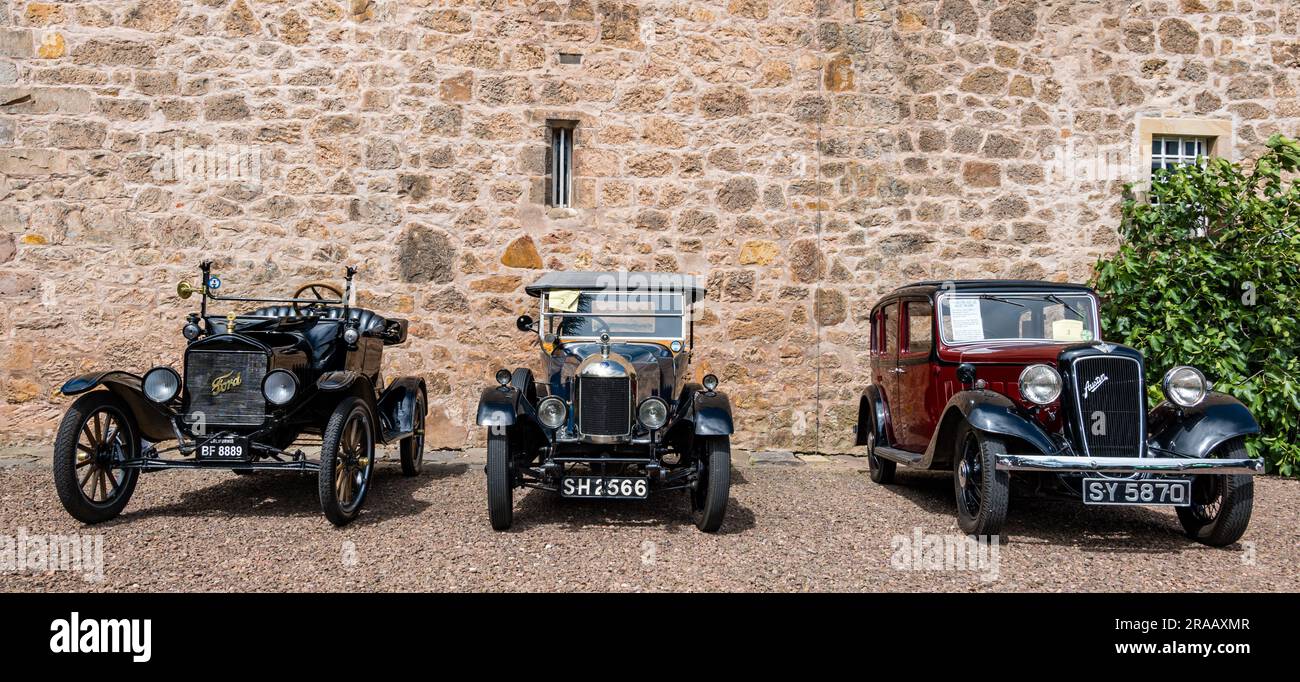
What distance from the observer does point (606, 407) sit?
5.01m

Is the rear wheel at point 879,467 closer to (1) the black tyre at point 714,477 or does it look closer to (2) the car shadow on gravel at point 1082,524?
(2) the car shadow on gravel at point 1082,524

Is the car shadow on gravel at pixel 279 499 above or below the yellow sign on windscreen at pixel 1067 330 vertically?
below

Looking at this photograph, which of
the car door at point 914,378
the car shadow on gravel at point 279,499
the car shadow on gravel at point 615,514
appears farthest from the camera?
the car door at point 914,378

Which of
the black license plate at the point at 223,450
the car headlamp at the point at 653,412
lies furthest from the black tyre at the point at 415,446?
the car headlamp at the point at 653,412

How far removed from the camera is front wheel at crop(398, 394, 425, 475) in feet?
22.1

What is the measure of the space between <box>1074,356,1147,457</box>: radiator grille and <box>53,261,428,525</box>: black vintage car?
426cm

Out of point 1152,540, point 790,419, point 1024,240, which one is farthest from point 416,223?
point 1152,540

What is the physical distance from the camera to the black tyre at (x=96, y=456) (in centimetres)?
469

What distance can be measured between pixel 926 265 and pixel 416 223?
196 inches

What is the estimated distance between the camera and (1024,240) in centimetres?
848

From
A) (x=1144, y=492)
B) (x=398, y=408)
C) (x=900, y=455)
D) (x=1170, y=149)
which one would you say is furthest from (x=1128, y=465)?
(x=1170, y=149)

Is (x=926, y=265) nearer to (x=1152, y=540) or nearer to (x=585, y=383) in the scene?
(x=1152, y=540)

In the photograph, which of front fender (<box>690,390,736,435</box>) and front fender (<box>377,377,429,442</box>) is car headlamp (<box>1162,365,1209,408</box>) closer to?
front fender (<box>690,390,736,435</box>)

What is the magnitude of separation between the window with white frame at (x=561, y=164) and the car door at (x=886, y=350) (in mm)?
3262
